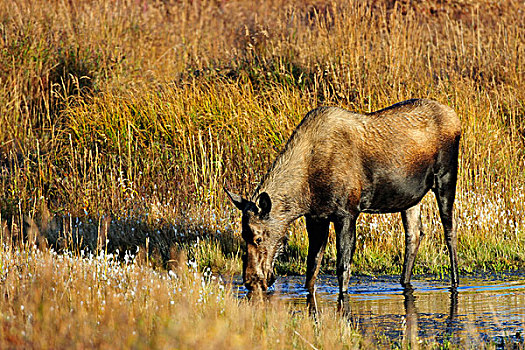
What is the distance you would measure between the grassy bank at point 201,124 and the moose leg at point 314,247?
1.15 meters

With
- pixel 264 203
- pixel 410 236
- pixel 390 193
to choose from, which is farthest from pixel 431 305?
pixel 264 203

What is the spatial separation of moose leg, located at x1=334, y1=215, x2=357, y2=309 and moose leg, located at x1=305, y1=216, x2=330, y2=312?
0.33 metres

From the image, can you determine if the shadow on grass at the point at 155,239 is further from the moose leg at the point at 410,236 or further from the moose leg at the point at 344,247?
the moose leg at the point at 410,236

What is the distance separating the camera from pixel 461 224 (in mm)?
10953

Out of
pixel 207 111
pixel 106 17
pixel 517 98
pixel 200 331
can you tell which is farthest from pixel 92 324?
pixel 106 17

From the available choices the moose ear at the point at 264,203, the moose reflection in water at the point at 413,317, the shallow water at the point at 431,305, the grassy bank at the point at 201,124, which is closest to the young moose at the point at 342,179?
the moose ear at the point at 264,203

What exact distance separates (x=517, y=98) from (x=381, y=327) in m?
8.67

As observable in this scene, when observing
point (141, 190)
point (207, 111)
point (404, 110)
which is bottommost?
point (141, 190)

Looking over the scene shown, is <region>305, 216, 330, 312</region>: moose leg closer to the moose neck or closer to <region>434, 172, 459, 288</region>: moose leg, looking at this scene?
the moose neck

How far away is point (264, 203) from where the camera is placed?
8.20 metres

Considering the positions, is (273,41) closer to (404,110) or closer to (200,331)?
(404,110)

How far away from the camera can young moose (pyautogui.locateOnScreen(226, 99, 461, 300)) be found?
840cm

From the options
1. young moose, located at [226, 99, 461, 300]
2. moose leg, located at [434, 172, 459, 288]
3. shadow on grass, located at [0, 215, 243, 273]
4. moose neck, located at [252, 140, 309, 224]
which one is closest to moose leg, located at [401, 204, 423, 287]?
young moose, located at [226, 99, 461, 300]

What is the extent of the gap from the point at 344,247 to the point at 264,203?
3.43 feet
